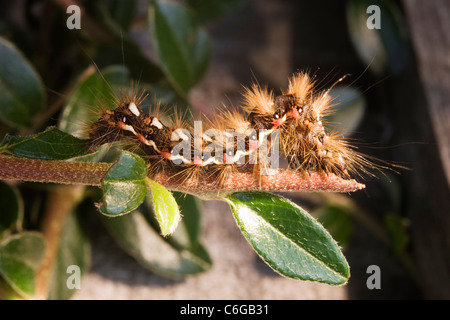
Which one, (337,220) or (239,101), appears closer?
(239,101)

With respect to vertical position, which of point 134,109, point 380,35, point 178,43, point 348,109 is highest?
point 380,35

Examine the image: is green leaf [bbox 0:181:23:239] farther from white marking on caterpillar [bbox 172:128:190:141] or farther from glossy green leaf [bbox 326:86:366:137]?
glossy green leaf [bbox 326:86:366:137]

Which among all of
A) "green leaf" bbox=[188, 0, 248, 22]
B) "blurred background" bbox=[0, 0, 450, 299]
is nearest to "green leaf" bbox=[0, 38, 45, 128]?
"blurred background" bbox=[0, 0, 450, 299]

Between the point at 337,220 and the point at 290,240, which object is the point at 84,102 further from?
the point at 337,220

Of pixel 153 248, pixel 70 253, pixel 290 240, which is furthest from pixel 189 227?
pixel 290 240

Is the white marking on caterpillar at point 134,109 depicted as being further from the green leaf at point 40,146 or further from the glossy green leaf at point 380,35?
the glossy green leaf at point 380,35

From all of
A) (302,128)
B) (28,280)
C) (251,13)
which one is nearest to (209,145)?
(302,128)
